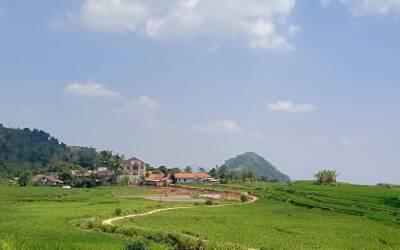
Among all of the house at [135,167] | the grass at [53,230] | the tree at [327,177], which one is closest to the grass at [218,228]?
the grass at [53,230]

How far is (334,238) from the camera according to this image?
122 feet

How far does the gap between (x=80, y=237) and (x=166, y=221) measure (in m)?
13.4

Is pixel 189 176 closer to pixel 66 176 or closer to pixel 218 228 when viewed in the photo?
pixel 66 176

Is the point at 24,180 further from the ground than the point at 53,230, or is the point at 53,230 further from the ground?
the point at 24,180

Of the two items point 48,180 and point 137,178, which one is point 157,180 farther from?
point 48,180

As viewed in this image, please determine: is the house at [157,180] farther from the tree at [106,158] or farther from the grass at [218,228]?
the grass at [218,228]

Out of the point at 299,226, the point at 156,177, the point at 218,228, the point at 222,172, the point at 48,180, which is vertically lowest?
the point at 218,228

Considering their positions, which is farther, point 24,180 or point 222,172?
point 222,172

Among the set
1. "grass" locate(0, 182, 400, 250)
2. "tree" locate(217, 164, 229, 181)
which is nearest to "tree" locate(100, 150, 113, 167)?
"tree" locate(217, 164, 229, 181)

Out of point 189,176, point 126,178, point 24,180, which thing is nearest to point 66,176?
point 24,180

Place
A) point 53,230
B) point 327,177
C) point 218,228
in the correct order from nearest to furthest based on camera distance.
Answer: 1. point 53,230
2. point 218,228
3. point 327,177

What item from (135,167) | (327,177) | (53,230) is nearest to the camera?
(53,230)

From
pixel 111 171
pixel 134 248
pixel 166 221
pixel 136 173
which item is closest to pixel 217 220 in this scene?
pixel 166 221

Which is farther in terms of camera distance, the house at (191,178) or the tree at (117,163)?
the house at (191,178)
